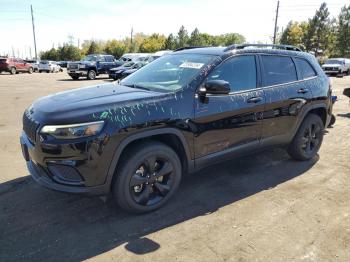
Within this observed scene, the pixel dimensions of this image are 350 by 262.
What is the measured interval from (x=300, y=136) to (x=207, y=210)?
2253 mm

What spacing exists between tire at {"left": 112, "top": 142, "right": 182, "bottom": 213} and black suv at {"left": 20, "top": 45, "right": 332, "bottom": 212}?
0.03ft

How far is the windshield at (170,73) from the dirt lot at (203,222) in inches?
53.6

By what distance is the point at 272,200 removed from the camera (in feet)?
13.6

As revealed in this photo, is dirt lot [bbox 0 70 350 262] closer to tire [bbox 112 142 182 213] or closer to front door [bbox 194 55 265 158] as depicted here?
tire [bbox 112 142 182 213]

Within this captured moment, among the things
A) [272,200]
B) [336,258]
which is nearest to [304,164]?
[272,200]

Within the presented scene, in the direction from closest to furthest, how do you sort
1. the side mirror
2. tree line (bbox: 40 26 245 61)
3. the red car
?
the side mirror < the red car < tree line (bbox: 40 26 245 61)

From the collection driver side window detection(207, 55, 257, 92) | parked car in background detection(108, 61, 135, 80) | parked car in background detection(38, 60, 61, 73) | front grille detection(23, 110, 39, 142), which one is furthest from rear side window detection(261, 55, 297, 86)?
parked car in background detection(38, 60, 61, 73)

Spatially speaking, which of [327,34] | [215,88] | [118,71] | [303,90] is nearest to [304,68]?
[303,90]

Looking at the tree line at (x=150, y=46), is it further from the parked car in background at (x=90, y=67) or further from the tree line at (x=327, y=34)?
the parked car in background at (x=90, y=67)

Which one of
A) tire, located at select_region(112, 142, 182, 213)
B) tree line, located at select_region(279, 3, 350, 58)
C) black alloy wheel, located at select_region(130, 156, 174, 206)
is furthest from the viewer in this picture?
tree line, located at select_region(279, 3, 350, 58)

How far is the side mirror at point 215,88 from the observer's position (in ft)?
12.3

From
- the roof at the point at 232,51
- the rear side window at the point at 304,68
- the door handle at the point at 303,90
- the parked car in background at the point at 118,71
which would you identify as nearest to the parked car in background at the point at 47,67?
the parked car in background at the point at 118,71

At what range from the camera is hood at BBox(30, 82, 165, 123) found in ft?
10.6

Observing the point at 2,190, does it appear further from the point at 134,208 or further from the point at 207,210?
the point at 207,210
